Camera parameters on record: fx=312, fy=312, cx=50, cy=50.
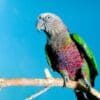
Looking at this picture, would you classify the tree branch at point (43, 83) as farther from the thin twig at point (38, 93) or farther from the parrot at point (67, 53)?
the parrot at point (67, 53)

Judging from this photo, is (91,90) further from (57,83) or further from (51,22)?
(51,22)

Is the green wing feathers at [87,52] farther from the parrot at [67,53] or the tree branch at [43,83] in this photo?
the tree branch at [43,83]

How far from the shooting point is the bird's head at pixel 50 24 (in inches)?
229

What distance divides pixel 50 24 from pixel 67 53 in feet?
2.15

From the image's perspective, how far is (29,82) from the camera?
3924mm

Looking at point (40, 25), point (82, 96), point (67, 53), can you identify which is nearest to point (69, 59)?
point (67, 53)

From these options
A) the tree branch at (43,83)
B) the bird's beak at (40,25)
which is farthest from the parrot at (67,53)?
the tree branch at (43,83)

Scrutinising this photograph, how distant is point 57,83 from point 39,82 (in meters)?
0.33

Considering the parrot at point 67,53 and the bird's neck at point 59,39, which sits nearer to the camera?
the parrot at point 67,53

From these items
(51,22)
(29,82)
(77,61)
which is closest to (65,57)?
(77,61)

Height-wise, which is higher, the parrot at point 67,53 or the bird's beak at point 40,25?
the bird's beak at point 40,25

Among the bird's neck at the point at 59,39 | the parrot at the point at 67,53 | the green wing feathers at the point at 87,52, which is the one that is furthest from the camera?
the bird's neck at the point at 59,39

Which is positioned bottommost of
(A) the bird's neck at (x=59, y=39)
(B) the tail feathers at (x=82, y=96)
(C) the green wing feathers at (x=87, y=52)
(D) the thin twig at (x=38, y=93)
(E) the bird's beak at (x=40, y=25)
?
(D) the thin twig at (x=38, y=93)

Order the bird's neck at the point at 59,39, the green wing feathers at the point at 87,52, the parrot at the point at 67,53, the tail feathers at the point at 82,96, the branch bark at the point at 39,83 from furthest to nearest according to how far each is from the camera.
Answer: the bird's neck at the point at 59,39
the parrot at the point at 67,53
the green wing feathers at the point at 87,52
the tail feathers at the point at 82,96
the branch bark at the point at 39,83
